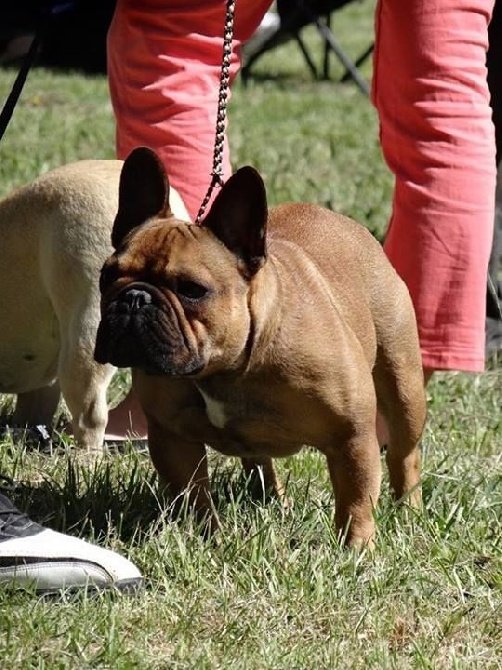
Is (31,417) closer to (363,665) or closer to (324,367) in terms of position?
(324,367)

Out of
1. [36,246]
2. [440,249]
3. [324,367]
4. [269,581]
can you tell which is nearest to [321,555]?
[269,581]

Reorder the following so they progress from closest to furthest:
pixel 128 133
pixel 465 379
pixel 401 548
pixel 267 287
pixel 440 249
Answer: pixel 267 287 < pixel 401 548 < pixel 440 249 < pixel 128 133 < pixel 465 379

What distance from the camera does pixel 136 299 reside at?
105 inches

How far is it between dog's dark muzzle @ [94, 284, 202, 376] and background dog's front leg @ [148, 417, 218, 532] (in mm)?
370

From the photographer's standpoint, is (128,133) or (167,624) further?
(128,133)

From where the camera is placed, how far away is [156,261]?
271 centimetres

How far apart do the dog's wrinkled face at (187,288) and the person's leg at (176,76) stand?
39.7 inches

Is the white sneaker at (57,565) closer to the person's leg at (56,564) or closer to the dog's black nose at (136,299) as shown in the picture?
the person's leg at (56,564)

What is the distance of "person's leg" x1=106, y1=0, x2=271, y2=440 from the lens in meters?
3.74

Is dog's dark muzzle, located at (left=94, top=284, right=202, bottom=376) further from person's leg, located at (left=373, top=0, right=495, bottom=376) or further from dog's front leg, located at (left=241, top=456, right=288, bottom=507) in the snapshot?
person's leg, located at (left=373, top=0, right=495, bottom=376)

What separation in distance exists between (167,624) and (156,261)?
0.73 meters

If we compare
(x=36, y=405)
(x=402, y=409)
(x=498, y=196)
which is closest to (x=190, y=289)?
(x=402, y=409)

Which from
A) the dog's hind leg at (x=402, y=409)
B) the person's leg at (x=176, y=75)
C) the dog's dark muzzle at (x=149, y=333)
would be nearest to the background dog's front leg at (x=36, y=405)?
the person's leg at (x=176, y=75)

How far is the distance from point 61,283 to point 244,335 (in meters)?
0.95
